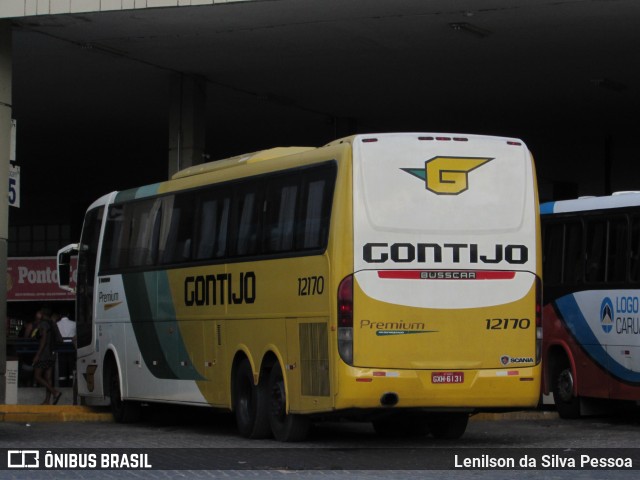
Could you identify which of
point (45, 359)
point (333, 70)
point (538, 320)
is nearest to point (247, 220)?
point (538, 320)

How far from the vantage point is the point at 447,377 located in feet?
48.9

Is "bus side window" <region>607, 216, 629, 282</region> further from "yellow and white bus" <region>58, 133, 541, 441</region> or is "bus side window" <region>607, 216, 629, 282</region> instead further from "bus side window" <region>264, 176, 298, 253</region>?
"bus side window" <region>264, 176, 298, 253</region>

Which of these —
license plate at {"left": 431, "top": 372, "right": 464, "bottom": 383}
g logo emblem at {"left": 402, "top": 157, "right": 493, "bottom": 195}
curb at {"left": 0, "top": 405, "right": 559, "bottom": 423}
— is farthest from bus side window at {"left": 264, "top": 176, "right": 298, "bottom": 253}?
curb at {"left": 0, "top": 405, "right": 559, "bottom": 423}

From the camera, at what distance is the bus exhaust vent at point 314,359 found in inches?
587

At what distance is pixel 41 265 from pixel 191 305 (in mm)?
23032

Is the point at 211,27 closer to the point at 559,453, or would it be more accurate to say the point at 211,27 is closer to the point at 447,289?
the point at 447,289

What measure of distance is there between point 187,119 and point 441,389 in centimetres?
1576

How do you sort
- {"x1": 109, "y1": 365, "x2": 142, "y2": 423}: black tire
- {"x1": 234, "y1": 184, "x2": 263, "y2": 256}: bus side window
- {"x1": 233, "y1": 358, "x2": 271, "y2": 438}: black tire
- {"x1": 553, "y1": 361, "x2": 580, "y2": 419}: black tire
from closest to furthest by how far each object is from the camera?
1. {"x1": 233, "y1": 358, "x2": 271, "y2": 438}: black tire
2. {"x1": 234, "y1": 184, "x2": 263, "y2": 256}: bus side window
3. {"x1": 109, "y1": 365, "x2": 142, "y2": 423}: black tire
4. {"x1": 553, "y1": 361, "x2": 580, "y2": 419}: black tire

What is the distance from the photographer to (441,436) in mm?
16938

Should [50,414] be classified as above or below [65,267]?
below

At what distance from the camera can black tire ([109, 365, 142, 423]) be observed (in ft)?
68.9

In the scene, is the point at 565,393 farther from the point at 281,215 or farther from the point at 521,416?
the point at 281,215

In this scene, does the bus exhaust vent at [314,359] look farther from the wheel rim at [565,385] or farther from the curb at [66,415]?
the wheel rim at [565,385]

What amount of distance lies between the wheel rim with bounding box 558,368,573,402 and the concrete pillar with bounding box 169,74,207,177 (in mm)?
10974
